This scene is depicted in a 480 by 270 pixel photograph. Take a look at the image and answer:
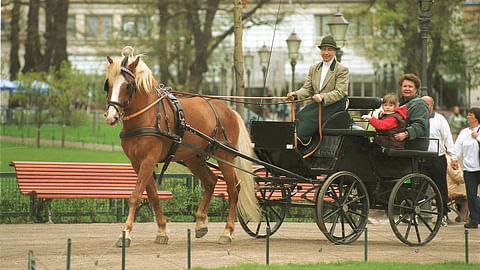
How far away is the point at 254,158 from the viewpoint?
9781 millimetres

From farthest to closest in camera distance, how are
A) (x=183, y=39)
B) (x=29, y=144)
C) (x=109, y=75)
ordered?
(x=183, y=39) < (x=29, y=144) < (x=109, y=75)

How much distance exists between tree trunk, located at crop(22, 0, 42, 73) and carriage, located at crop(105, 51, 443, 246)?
25068mm

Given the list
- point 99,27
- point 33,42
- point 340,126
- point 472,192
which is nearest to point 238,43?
point 340,126

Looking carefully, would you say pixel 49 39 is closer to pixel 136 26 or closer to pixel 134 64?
pixel 136 26

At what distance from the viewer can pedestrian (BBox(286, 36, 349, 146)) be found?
9617 mm

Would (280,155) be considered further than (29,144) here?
No

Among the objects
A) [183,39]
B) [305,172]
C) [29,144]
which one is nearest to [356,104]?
[305,172]

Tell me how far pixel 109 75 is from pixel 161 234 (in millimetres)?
2075

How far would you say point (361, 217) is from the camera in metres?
9.87

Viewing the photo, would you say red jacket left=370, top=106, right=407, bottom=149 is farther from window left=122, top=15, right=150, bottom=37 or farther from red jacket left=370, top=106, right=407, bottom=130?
window left=122, top=15, right=150, bottom=37

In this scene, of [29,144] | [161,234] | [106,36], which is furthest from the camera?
[106,36]

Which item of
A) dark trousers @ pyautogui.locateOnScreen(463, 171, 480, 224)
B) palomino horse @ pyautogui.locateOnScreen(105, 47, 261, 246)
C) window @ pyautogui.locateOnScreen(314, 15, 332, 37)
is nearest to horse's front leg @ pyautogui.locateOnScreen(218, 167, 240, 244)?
palomino horse @ pyautogui.locateOnScreen(105, 47, 261, 246)

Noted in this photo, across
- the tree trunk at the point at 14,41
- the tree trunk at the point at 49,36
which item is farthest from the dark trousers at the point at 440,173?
the tree trunk at the point at 49,36

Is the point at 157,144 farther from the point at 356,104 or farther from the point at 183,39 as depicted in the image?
the point at 183,39
